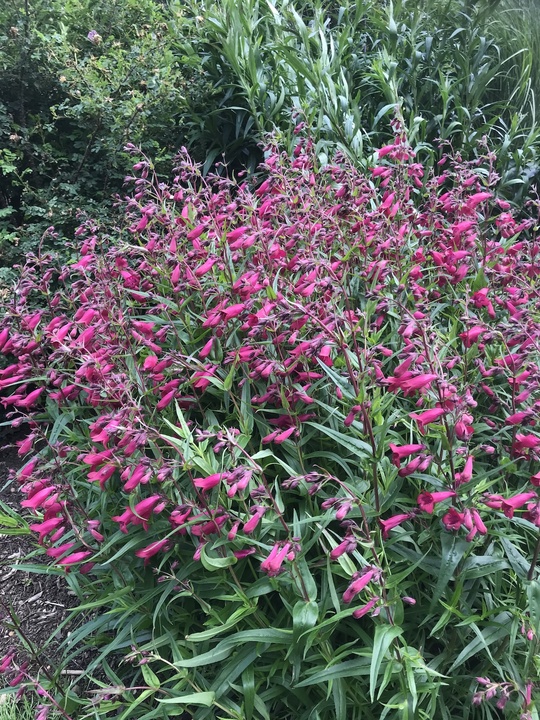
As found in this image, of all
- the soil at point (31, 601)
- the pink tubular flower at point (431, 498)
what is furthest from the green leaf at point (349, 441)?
the soil at point (31, 601)

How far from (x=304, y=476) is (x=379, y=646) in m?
0.53

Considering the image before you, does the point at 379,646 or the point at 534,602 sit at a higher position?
the point at 379,646

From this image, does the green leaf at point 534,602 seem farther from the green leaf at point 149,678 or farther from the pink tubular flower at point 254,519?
the green leaf at point 149,678

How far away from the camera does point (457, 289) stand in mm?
2955

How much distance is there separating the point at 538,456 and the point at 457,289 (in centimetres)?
127

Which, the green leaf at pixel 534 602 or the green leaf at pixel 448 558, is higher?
the green leaf at pixel 448 558

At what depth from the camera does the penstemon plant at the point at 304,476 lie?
1.87m

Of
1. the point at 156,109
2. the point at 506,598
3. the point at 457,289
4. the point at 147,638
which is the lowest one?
the point at 506,598

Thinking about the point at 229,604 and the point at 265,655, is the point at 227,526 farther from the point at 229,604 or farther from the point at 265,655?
the point at 265,655

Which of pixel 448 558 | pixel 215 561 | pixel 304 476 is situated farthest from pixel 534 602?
pixel 215 561

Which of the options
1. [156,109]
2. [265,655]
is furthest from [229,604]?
[156,109]

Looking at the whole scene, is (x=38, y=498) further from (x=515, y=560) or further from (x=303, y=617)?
(x=515, y=560)

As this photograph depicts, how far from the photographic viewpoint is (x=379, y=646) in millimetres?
1668

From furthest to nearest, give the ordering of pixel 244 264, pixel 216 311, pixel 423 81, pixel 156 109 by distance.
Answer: pixel 423 81, pixel 156 109, pixel 244 264, pixel 216 311
